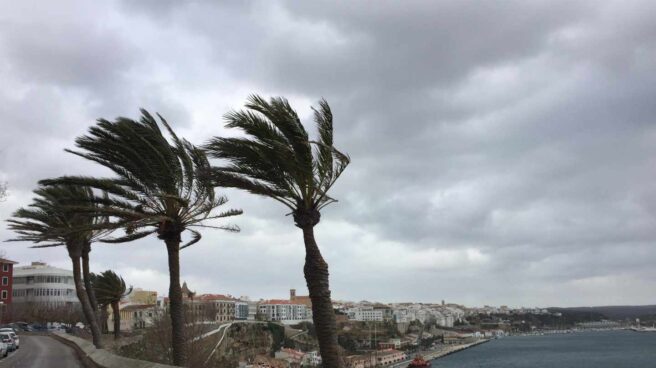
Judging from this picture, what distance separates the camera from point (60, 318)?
83500mm

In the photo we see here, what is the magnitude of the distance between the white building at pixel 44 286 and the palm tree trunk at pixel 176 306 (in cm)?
9088

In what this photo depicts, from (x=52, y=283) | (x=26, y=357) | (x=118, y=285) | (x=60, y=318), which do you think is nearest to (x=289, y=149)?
(x=26, y=357)

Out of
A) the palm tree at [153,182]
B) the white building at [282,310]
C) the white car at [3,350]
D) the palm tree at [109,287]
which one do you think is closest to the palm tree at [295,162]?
the palm tree at [153,182]

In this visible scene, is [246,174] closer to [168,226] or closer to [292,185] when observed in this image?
[292,185]

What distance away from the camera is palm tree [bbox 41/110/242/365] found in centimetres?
1539

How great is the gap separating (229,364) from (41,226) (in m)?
10.0

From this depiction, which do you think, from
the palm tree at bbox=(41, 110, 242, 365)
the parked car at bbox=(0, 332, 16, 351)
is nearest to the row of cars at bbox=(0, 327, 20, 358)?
the parked car at bbox=(0, 332, 16, 351)

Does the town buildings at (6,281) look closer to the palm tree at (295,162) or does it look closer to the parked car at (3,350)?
the parked car at (3,350)

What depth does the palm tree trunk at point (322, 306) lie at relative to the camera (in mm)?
10578

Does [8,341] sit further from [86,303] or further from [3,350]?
[86,303]

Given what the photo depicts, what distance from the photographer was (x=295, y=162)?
11180mm

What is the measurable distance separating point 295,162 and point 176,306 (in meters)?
6.74

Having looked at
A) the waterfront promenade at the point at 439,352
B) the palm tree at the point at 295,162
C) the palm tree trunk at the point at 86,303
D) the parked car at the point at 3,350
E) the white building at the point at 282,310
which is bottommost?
the waterfront promenade at the point at 439,352

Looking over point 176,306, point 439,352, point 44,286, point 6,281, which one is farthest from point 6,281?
point 439,352
